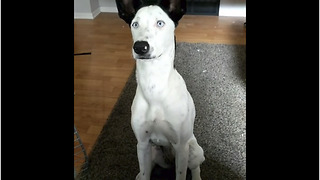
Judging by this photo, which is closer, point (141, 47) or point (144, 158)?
point (141, 47)

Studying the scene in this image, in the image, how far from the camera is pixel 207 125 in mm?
1808

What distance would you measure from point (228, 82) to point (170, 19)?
1393 millimetres

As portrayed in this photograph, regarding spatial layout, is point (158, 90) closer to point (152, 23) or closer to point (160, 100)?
point (160, 100)

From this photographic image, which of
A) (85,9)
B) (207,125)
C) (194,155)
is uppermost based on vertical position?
(194,155)

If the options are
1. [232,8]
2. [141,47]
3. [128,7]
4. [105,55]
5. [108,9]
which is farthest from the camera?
[108,9]

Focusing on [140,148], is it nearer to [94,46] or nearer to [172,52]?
[172,52]

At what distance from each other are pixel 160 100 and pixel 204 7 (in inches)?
114

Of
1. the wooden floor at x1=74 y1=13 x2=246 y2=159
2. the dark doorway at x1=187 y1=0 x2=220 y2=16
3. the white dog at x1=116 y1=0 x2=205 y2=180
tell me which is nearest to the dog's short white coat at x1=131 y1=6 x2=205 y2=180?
the white dog at x1=116 y1=0 x2=205 y2=180

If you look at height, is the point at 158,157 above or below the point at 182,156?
below

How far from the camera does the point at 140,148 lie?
3.89 feet

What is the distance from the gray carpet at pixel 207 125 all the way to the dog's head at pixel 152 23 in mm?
770

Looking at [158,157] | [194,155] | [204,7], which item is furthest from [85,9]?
[194,155]

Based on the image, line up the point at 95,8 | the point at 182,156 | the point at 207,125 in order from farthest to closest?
the point at 95,8, the point at 207,125, the point at 182,156
